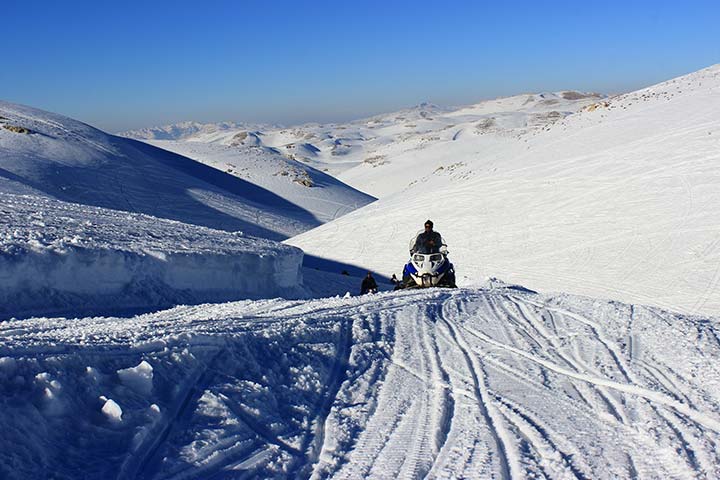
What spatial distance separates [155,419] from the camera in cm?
472

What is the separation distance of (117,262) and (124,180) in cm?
2699

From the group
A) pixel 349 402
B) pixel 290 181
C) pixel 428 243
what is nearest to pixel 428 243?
pixel 428 243

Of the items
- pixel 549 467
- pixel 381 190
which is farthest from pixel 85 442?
pixel 381 190

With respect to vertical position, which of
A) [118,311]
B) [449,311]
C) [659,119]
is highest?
[659,119]

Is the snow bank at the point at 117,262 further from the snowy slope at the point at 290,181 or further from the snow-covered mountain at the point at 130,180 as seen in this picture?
the snowy slope at the point at 290,181

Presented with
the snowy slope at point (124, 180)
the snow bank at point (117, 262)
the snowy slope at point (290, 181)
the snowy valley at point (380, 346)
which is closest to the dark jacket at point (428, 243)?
the snowy valley at point (380, 346)

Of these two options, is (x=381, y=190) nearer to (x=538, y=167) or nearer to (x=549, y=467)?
(x=538, y=167)

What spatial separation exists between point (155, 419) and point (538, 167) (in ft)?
91.9

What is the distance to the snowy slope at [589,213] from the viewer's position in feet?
62.7

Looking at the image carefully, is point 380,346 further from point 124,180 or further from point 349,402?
point 124,180

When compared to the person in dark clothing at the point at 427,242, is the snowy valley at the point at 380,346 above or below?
below

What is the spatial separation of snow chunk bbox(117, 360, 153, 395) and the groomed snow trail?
11 mm

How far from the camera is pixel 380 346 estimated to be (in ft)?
24.3

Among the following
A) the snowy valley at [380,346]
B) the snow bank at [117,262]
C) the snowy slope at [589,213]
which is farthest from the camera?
the snowy slope at [589,213]
